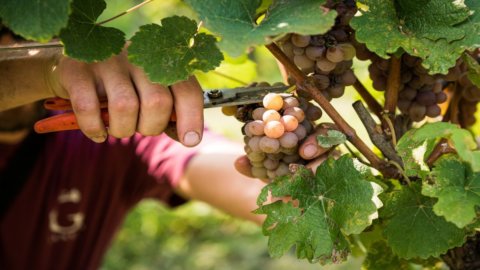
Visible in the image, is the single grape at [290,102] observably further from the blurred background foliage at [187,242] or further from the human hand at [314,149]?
the blurred background foliage at [187,242]

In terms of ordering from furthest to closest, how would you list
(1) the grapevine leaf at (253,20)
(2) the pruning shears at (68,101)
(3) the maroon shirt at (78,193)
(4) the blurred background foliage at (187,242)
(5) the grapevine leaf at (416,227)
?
(4) the blurred background foliage at (187,242) → (3) the maroon shirt at (78,193) → (2) the pruning shears at (68,101) → (5) the grapevine leaf at (416,227) → (1) the grapevine leaf at (253,20)

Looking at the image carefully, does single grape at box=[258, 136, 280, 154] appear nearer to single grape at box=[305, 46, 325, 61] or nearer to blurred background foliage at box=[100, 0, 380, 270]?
single grape at box=[305, 46, 325, 61]

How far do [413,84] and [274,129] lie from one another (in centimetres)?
22

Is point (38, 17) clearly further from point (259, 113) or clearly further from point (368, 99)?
point (368, 99)

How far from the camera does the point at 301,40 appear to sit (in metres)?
0.67

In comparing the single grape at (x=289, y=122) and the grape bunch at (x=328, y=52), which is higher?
the grape bunch at (x=328, y=52)

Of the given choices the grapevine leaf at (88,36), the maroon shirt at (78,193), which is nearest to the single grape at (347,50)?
the grapevine leaf at (88,36)

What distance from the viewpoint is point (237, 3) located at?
0.60 meters

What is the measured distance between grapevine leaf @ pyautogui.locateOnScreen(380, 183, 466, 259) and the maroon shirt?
103cm

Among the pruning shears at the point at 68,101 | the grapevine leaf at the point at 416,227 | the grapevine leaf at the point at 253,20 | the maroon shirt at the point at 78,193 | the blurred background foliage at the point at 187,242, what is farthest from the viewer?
the blurred background foliage at the point at 187,242

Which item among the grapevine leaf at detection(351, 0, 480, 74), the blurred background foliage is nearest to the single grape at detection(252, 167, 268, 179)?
the grapevine leaf at detection(351, 0, 480, 74)

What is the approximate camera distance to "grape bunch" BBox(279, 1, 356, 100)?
662 millimetres

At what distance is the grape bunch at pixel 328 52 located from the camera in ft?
2.17

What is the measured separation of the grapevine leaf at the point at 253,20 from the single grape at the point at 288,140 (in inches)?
5.2
